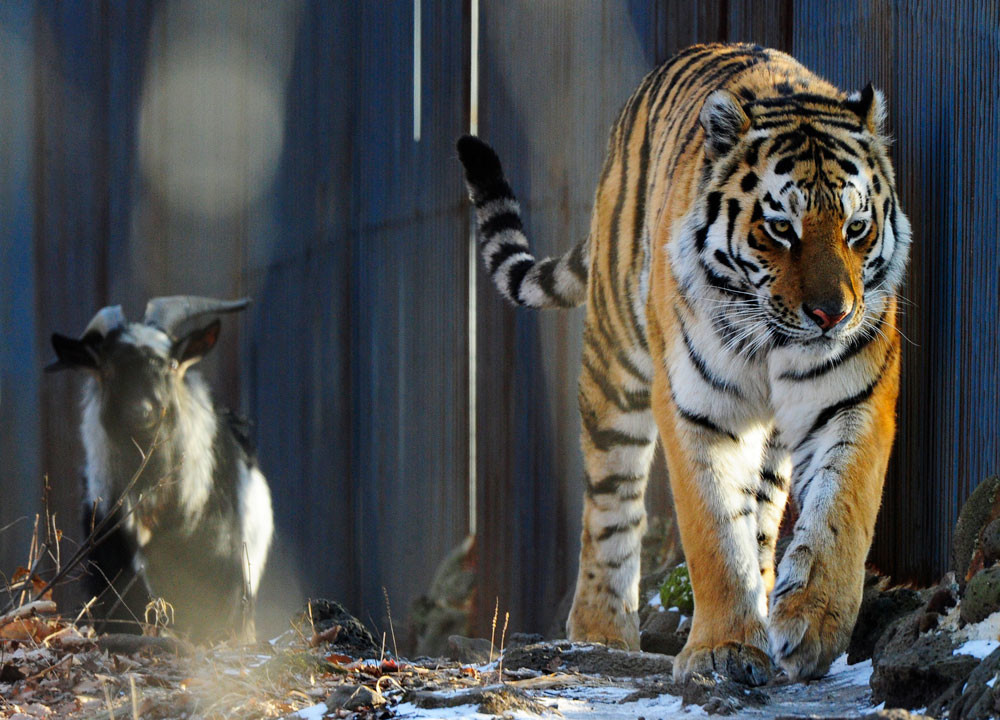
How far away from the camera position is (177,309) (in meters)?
6.05

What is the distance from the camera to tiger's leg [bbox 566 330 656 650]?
14.6ft

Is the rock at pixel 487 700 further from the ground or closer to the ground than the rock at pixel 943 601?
closer to the ground

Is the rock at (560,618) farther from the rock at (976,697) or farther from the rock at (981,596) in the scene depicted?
the rock at (976,697)

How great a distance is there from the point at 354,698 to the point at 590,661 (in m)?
1.07

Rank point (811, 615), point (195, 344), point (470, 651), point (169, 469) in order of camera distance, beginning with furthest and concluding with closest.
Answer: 1. point (195, 344)
2. point (169, 469)
3. point (470, 651)
4. point (811, 615)

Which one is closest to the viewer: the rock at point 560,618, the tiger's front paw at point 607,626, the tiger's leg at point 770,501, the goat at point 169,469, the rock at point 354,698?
the rock at point 354,698

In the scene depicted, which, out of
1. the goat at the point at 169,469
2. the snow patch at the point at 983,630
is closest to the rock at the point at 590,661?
the snow patch at the point at 983,630

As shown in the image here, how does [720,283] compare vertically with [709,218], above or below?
below

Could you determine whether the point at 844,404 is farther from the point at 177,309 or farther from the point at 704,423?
the point at 177,309

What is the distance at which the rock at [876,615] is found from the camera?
3477 mm

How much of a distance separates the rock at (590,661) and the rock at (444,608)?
308cm

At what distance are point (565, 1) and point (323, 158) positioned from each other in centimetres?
159

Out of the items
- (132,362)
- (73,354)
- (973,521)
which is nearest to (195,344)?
(132,362)

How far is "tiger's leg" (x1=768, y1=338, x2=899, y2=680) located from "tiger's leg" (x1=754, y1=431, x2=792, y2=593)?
1.57 feet
